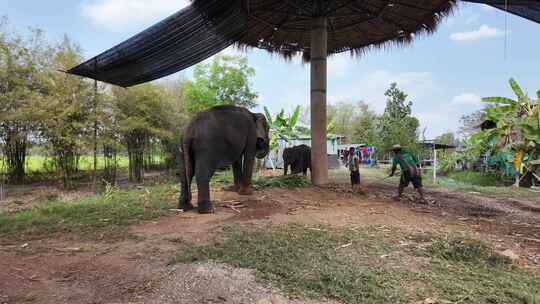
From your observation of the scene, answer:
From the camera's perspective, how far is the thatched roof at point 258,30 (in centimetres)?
597

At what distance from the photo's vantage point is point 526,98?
11445mm

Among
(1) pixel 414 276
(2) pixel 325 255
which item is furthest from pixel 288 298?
(1) pixel 414 276

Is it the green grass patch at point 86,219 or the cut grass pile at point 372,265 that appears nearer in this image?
the cut grass pile at point 372,265

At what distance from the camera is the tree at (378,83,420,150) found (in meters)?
18.6

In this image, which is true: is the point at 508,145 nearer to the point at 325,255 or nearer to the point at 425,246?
the point at 425,246

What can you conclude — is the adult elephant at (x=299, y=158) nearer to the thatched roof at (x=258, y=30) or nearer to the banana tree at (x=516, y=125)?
the thatched roof at (x=258, y=30)

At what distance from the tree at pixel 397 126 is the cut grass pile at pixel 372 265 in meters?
16.2

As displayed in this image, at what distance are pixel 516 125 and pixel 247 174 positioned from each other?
10279mm

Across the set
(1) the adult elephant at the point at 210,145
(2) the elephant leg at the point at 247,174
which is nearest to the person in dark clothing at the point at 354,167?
(2) the elephant leg at the point at 247,174

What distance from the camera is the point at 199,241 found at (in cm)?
346

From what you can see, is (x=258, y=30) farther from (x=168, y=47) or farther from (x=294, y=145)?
(x=294, y=145)

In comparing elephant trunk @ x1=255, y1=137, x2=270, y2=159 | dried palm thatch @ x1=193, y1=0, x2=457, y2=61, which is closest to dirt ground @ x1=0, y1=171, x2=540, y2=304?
elephant trunk @ x1=255, y1=137, x2=270, y2=159

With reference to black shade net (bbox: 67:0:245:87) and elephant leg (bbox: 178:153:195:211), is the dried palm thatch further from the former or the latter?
elephant leg (bbox: 178:153:195:211)

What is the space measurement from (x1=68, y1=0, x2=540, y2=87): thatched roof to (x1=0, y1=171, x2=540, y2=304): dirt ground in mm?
3392
